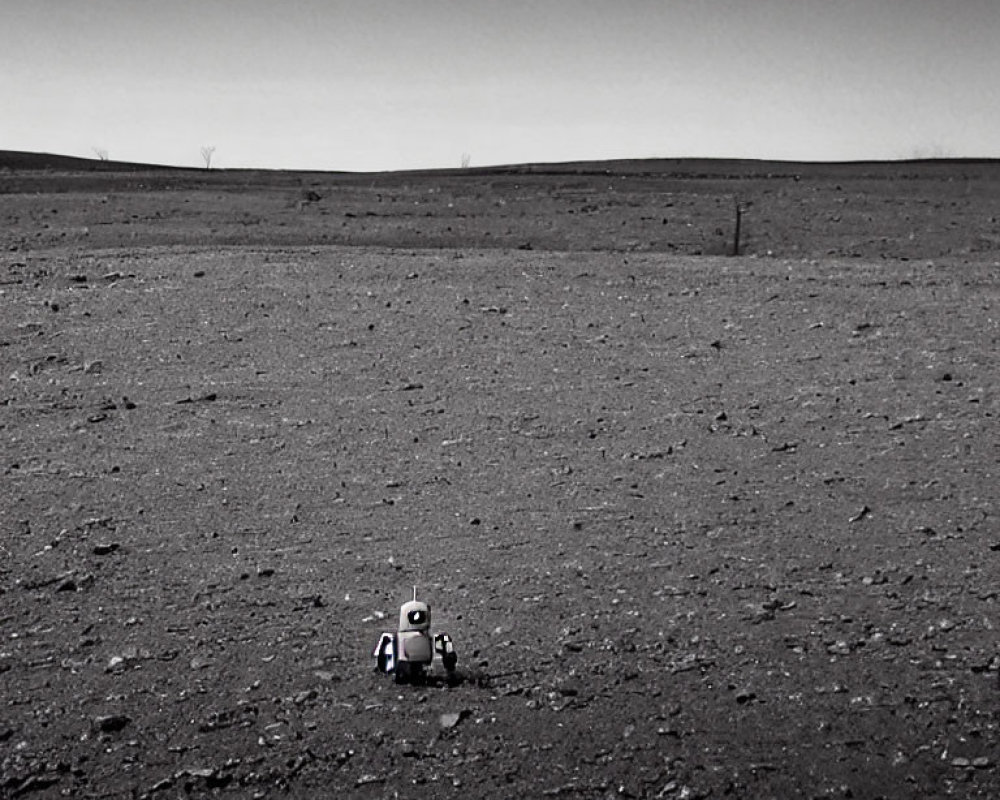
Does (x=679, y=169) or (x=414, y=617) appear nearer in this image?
(x=414, y=617)

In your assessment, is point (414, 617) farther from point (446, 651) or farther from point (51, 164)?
point (51, 164)

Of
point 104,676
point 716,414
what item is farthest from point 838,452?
point 104,676

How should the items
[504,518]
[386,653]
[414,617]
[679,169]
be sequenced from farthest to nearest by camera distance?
[679,169]
[504,518]
[386,653]
[414,617]

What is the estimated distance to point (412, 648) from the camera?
466 centimetres

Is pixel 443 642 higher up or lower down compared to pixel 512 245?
lower down

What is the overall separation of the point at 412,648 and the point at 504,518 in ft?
5.22

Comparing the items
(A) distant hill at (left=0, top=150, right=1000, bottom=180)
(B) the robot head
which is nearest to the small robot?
(B) the robot head

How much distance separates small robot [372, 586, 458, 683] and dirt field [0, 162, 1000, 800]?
0.08 m

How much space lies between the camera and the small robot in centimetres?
466

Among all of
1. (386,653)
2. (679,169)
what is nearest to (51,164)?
(679,169)

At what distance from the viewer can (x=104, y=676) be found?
16.2 feet

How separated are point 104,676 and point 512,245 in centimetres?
736

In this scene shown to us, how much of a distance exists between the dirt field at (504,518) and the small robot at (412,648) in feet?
0.27

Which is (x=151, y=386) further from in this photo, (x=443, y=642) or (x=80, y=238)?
(x=80, y=238)
